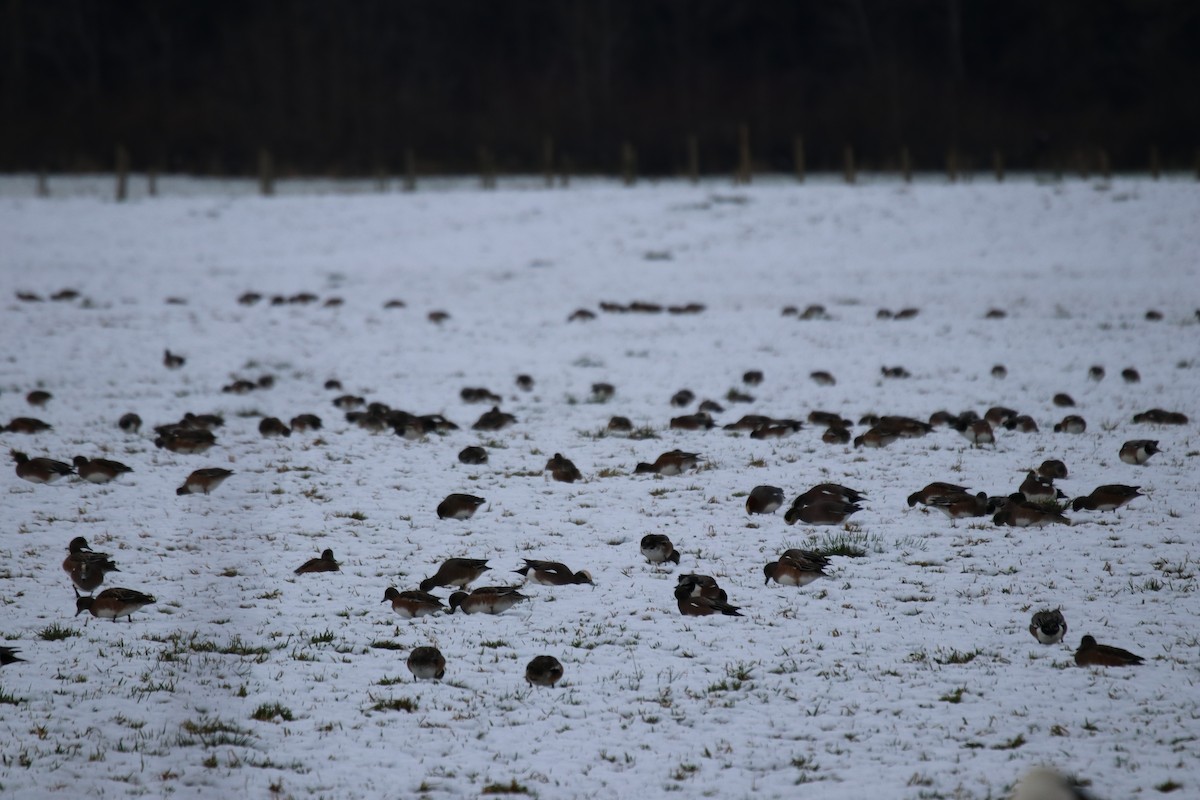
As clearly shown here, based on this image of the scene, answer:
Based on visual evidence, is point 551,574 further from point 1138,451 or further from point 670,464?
point 1138,451

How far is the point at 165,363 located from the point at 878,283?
16.1 metres

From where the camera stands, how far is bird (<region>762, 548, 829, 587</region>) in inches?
278

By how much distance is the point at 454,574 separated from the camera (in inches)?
276

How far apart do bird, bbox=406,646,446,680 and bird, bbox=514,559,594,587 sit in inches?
56.4

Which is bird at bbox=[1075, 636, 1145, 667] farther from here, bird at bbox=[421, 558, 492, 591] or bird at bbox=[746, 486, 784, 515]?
bird at bbox=[421, 558, 492, 591]

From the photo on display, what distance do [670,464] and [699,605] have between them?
3.43m

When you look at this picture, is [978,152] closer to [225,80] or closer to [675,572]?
[225,80]

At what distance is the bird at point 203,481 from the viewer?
30.8 ft

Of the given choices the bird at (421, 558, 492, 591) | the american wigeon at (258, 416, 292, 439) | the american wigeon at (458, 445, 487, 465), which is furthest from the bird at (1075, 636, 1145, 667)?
the american wigeon at (258, 416, 292, 439)

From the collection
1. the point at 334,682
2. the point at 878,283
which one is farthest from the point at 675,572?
→ the point at 878,283

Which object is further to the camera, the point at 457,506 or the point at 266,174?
the point at 266,174

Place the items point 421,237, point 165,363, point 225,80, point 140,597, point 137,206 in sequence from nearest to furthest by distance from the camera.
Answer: point 140,597
point 165,363
point 421,237
point 137,206
point 225,80

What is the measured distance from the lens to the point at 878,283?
79.7 ft

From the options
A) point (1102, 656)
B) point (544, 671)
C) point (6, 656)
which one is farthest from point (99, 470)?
point (1102, 656)
